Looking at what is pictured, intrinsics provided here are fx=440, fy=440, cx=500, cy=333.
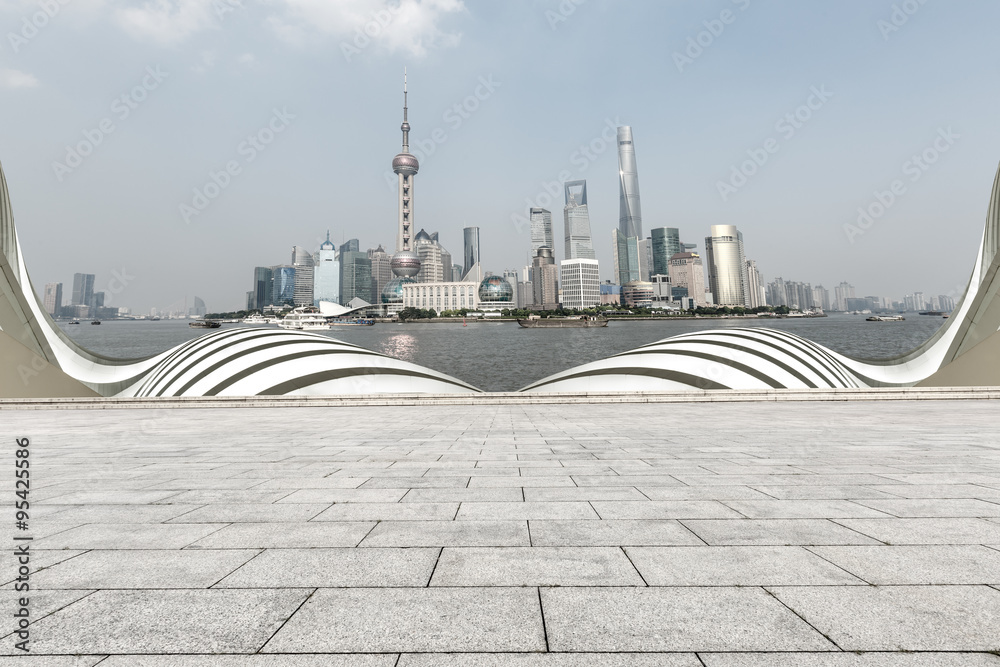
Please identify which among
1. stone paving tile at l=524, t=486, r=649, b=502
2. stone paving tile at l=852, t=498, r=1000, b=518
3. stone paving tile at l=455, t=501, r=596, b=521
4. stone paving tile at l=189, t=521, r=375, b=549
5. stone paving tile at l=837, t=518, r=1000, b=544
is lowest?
stone paving tile at l=852, t=498, r=1000, b=518

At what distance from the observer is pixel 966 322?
2600 cm

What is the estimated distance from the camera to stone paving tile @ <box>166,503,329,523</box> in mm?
4602

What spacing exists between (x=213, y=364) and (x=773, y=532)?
30.5 m

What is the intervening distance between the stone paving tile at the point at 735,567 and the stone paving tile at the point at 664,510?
821mm

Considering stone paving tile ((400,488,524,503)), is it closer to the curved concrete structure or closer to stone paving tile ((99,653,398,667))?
stone paving tile ((99,653,398,667))

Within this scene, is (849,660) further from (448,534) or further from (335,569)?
(335,569)

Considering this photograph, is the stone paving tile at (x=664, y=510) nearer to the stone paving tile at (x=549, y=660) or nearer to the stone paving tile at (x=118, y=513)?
the stone paving tile at (x=549, y=660)

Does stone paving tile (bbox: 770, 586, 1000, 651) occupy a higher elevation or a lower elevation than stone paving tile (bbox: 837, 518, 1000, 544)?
higher

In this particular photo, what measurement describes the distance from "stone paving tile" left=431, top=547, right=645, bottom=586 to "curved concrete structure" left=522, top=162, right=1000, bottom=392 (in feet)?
79.2

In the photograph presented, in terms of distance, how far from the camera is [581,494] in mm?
5375

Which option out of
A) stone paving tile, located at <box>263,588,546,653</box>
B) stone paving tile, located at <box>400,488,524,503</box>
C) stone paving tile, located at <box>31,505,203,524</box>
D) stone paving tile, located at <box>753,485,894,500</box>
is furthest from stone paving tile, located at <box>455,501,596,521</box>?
stone paving tile, located at <box>31,505,203,524</box>

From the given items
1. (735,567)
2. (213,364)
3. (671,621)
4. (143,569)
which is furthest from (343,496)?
(213,364)

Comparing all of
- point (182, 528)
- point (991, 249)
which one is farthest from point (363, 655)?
point (991, 249)

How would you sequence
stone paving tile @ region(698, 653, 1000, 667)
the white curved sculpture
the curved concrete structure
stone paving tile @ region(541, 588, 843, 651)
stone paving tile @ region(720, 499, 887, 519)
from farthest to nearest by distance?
the curved concrete structure, the white curved sculpture, stone paving tile @ region(720, 499, 887, 519), stone paving tile @ region(541, 588, 843, 651), stone paving tile @ region(698, 653, 1000, 667)
